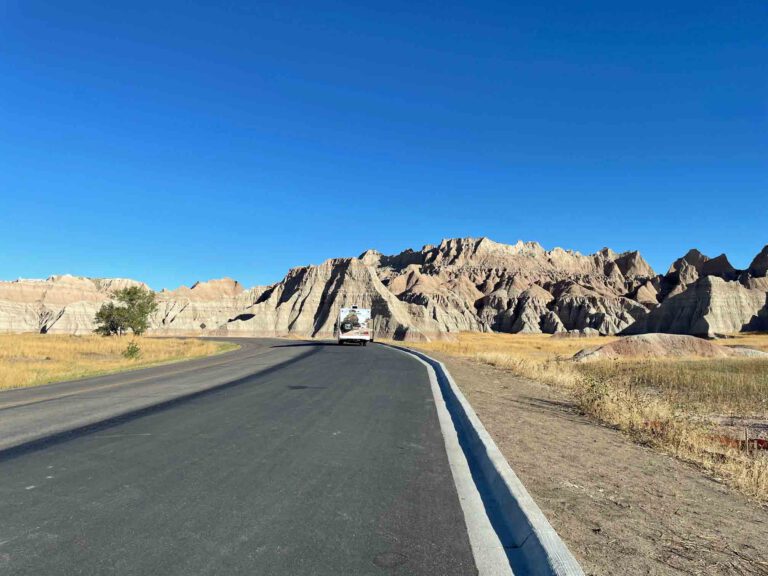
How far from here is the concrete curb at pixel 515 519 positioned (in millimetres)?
3554

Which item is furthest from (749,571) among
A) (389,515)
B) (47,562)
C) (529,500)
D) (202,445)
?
(202,445)

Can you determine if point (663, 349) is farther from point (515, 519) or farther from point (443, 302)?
point (443, 302)

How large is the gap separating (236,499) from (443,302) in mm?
137875

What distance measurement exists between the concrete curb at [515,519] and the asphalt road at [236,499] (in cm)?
36

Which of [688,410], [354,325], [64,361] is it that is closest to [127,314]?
[354,325]

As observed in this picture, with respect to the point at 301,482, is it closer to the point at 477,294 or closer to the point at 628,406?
the point at 628,406

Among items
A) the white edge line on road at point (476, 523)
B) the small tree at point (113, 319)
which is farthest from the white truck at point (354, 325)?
the white edge line on road at point (476, 523)

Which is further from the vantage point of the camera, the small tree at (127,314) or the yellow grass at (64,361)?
the small tree at (127,314)

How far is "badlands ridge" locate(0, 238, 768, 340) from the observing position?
96.6 metres

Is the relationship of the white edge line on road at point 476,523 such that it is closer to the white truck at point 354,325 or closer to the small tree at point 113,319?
the white truck at point 354,325

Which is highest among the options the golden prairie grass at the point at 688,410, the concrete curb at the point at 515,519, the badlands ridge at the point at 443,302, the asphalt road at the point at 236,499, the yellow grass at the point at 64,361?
the badlands ridge at the point at 443,302

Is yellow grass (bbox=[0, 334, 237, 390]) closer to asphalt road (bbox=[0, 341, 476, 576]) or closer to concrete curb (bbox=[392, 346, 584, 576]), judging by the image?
asphalt road (bbox=[0, 341, 476, 576])

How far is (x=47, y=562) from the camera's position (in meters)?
3.53

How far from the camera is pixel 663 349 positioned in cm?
4122
